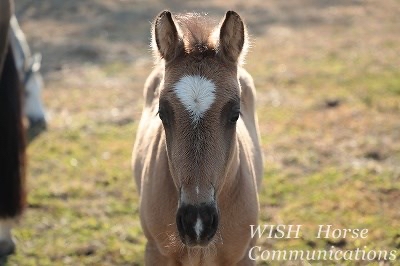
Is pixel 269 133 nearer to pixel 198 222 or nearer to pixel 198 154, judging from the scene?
pixel 198 154

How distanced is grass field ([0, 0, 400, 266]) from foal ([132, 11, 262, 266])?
0.74 metres

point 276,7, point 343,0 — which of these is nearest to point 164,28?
point 276,7

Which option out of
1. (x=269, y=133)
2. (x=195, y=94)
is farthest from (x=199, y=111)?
(x=269, y=133)

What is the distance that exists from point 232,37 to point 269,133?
4.18 meters

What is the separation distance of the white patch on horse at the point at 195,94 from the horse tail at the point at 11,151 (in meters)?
2.37

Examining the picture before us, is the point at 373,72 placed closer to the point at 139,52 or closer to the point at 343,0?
the point at 139,52

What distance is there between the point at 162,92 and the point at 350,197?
10.5 ft

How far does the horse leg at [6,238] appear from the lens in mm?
4738

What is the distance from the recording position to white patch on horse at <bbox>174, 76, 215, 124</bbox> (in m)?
2.79

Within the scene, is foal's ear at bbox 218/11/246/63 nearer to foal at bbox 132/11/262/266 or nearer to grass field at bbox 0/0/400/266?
foal at bbox 132/11/262/266

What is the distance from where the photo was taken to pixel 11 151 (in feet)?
15.4

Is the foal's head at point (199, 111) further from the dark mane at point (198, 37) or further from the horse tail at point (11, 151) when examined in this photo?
the horse tail at point (11, 151)

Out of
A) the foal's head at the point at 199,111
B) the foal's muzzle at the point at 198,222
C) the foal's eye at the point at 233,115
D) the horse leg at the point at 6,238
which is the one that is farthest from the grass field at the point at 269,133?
the foal's muzzle at the point at 198,222

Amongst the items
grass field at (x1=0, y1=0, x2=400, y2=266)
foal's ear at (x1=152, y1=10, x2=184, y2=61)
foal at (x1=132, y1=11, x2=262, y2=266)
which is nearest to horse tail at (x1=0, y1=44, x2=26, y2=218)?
grass field at (x1=0, y1=0, x2=400, y2=266)
